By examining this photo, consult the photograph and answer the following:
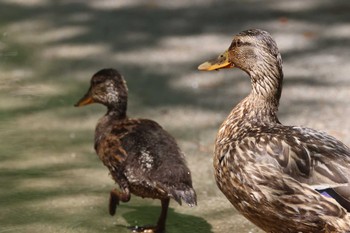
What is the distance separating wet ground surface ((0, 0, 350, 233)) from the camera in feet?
20.0

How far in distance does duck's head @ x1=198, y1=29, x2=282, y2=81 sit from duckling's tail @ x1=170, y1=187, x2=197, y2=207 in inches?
32.9

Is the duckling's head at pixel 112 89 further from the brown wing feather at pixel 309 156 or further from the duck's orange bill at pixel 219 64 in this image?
the brown wing feather at pixel 309 156

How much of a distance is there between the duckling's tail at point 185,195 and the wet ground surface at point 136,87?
0.42 meters

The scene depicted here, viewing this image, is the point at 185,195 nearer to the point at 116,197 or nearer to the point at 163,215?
the point at 163,215

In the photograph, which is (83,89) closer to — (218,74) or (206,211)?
(218,74)

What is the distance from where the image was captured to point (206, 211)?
604cm

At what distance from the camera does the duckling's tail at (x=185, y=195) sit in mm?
5445

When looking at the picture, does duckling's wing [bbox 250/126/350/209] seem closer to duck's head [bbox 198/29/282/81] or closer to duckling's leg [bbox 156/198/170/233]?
duck's head [bbox 198/29/282/81]

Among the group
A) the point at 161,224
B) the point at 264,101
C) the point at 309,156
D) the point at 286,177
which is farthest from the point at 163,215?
the point at 309,156

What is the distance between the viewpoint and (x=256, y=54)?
18.4 feet

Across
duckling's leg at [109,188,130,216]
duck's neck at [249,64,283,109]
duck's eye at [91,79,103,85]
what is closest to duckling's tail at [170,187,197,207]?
duckling's leg at [109,188,130,216]

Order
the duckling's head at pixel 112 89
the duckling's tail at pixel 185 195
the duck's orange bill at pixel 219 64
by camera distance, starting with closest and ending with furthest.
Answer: the duckling's tail at pixel 185 195 < the duck's orange bill at pixel 219 64 < the duckling's head at pixel 112 89

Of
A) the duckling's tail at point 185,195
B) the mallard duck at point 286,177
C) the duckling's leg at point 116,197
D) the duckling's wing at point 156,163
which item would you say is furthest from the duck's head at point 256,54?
the duckling's leg at point 116,197

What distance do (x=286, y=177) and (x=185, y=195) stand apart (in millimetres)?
825
